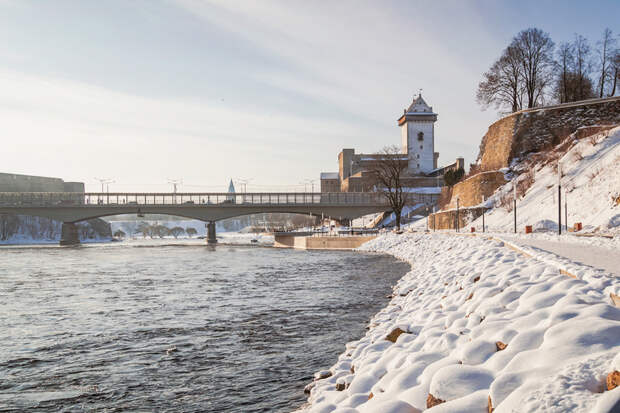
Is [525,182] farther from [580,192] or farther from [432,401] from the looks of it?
[432,401]

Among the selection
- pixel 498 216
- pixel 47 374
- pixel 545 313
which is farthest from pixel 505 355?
pixel 498 216

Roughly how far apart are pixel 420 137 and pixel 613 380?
396ft

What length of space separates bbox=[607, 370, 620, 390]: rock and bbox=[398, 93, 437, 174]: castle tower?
118m

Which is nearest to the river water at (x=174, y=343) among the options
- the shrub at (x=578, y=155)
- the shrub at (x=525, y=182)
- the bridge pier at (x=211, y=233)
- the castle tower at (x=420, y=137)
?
the shrub at (x=578, y=155)

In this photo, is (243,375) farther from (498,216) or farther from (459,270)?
(498,216)

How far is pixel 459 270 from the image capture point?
1466cm

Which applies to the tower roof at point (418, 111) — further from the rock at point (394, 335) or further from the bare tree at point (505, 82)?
the rock at point (394, 335)

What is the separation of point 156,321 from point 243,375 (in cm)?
572

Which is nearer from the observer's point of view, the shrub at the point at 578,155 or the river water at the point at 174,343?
the river water at the point at 174,343

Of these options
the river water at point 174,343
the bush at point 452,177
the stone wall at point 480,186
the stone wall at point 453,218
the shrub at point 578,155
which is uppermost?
the bush at point 452,177

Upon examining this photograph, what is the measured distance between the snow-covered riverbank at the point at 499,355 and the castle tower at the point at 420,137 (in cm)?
11221

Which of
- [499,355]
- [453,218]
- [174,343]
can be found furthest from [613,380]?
[453,218]

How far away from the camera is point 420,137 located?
12038cm

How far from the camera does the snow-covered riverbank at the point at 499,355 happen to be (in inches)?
145
